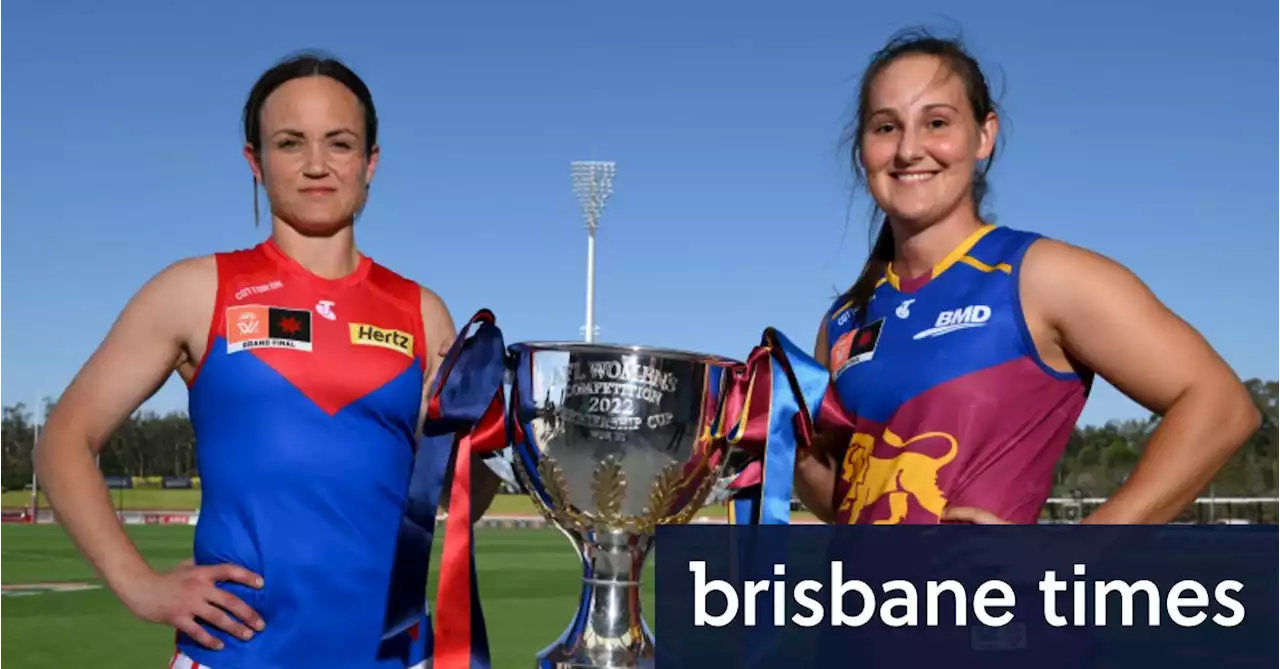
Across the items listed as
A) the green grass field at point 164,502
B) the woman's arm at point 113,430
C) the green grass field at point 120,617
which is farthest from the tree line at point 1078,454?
the woman's arm at point 113,430

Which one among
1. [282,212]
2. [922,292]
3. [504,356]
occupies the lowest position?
[504,356]

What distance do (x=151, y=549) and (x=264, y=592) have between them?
23.5 m

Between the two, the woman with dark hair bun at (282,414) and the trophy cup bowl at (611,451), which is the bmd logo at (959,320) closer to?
the trophy cup bowl at (611,451)

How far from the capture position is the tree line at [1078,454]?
1861 inches

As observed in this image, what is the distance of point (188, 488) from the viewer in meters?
59.7

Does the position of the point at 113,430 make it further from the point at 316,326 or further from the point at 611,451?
the point at 611,451

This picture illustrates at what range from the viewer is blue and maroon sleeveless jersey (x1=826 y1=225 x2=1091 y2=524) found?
6.37 feet

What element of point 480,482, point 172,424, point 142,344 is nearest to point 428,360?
point 480,482

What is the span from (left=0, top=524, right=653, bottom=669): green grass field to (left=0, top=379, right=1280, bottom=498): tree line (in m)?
22.9

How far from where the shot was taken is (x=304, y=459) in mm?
2066

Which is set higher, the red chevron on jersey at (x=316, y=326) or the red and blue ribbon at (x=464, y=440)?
the red chevron on jersey at (x=316, y=326)

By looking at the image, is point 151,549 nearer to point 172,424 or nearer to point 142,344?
point 142,344

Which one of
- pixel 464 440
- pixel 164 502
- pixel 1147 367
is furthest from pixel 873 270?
pixel 164 502

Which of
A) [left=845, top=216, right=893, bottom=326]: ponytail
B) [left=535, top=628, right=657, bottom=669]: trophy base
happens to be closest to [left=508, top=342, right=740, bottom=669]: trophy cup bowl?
[left=535, top=628, right=657, bottom=669]: trophy base
